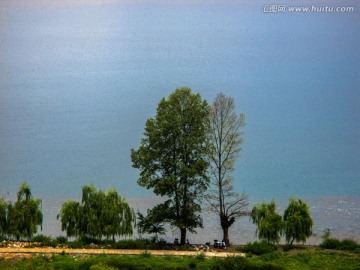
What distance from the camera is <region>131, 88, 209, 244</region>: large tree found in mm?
20578

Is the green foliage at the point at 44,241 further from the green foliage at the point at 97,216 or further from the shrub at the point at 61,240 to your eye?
the green foliage at the point at 97,216

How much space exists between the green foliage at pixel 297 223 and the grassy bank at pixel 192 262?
4.10 ft

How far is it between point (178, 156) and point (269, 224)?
3661 mm

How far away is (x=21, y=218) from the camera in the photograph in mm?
20938

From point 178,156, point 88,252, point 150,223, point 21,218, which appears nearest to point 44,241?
point 21,218

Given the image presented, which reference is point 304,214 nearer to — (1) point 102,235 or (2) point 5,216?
(1) point 102,235

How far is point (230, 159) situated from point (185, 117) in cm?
226

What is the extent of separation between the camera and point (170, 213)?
20.7 m

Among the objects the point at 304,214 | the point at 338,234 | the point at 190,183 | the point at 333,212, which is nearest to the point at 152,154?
the point at 190,183

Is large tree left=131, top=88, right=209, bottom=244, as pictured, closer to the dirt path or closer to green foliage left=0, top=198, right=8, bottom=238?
the dirt path

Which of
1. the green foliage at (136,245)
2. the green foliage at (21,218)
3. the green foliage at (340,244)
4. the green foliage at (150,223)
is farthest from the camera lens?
the green foliage at (21,218)

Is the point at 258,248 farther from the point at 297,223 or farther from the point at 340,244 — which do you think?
the point at 340,244

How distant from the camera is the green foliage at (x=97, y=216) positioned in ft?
67.8

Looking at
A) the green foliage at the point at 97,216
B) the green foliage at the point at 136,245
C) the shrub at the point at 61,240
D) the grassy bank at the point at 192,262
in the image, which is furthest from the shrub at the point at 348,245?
the shrub at the point at 61,240
